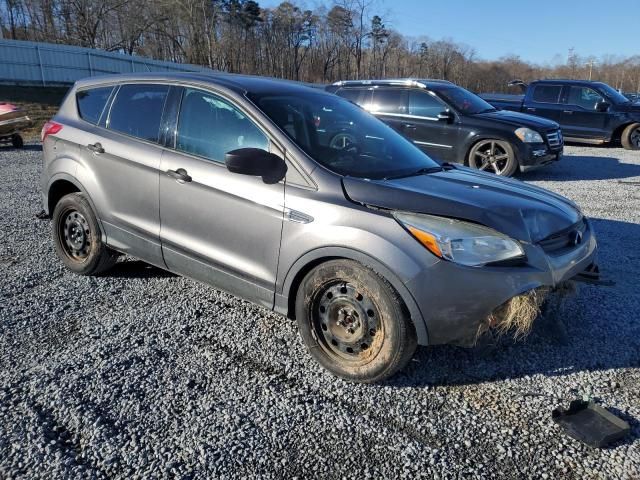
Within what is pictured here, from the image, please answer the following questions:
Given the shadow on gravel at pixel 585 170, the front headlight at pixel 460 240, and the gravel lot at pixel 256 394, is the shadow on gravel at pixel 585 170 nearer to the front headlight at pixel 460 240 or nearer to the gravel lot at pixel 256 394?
the gravel lot at pixel 256 394

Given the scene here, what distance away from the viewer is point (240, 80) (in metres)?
3.71

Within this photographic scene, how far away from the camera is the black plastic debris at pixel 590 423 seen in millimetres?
2393

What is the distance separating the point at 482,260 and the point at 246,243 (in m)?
1.47

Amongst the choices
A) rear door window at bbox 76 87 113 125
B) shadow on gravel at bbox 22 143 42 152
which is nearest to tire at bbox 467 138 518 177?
rear door window at bbox 76 87 113 125

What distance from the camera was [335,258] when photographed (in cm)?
287

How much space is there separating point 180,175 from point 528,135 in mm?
7570

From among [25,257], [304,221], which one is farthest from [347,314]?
[25,257]

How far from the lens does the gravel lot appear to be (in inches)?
89.5

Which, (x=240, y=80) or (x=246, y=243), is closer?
(x=246, y=243)

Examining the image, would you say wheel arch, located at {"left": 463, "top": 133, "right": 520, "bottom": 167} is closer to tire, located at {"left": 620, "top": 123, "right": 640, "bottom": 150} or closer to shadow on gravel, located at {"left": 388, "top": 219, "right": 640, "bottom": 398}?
shadow on gravel, located at {"left": 388, "top": 219, "right": 640, "bottom": 398}

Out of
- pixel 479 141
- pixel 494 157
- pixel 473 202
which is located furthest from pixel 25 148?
pixel 473 202

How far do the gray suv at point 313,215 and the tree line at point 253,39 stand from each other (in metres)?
50.1

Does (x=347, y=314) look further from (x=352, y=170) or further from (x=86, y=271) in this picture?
(x=86, y=271)

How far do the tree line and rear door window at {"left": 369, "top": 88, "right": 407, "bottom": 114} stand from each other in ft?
148
